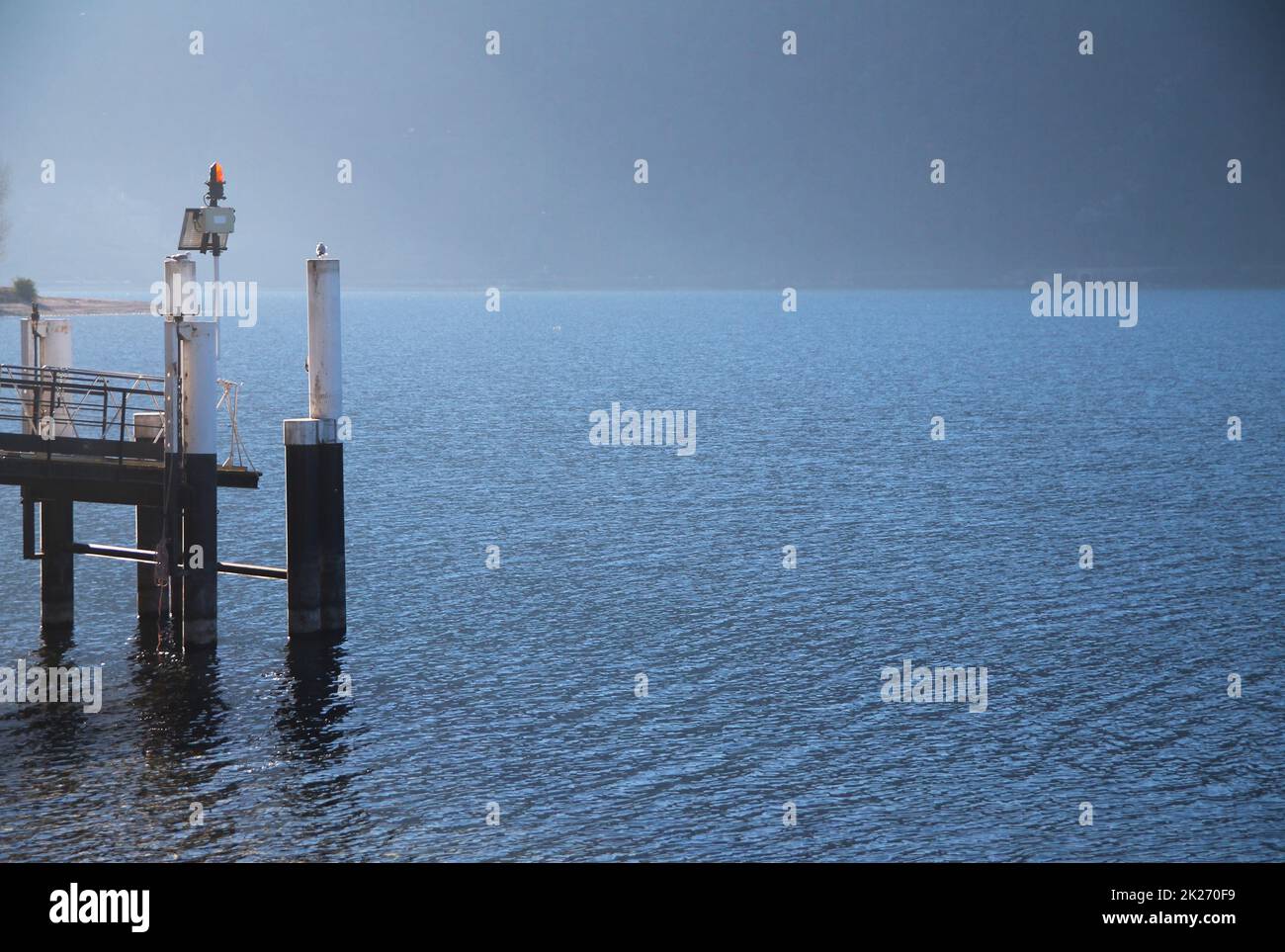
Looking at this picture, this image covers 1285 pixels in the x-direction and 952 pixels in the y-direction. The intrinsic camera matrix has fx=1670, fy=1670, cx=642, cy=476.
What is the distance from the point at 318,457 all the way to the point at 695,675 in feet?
32.1

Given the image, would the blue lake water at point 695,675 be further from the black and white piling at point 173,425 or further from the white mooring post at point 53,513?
the black and white piling at point 173,425

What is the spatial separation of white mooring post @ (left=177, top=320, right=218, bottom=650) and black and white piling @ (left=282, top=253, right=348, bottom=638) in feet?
5.34

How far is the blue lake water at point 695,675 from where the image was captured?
2859 cm

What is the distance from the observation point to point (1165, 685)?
37.5 metres

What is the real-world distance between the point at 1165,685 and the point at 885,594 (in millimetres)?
11362

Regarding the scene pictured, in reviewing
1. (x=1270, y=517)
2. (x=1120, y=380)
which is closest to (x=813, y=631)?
(x=1270, y=517)

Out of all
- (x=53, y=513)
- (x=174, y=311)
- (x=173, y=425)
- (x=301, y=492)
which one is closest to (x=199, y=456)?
(x=173, y=425)

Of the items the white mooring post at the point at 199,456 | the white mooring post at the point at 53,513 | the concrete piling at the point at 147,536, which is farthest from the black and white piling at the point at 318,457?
the white mooring post at the point at 53,513

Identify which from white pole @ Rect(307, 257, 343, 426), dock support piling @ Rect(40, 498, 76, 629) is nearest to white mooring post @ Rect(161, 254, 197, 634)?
white pole @ Rect(307, 257, 343, 426)

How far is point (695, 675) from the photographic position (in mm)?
38062

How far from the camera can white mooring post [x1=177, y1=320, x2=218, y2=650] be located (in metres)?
35.0

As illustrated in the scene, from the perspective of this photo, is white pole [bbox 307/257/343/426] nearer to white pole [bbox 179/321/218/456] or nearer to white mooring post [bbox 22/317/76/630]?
white pole [bbox 179/321/218/456]
